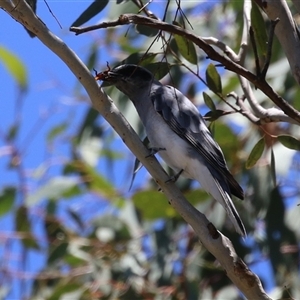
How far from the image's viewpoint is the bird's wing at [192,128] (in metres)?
2.95

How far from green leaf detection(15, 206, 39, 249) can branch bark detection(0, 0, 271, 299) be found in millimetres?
2387

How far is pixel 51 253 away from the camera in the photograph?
418cm

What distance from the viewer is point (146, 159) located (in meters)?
2.13

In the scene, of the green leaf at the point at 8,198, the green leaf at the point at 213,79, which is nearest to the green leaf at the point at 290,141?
the green leaf at the point at 213,79

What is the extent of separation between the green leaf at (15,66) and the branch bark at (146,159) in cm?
273

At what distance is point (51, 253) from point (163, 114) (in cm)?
140

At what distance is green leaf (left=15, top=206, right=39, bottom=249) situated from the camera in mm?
4402

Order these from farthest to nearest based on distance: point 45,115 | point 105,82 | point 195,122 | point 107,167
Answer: point 107,167
point 45,115
point 195,122
point 105,82

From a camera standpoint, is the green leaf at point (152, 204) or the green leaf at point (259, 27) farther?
the green leaf at point (152, 204)

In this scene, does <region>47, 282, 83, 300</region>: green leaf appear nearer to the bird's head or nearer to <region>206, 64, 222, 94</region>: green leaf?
the bird's head

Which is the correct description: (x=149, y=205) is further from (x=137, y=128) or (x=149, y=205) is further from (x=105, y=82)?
(x=105, y=82)

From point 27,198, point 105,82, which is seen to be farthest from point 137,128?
point 27,198

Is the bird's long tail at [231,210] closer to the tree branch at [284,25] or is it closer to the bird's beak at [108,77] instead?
the bird's beak at [108,77]

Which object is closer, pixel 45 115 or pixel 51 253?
pixel 51 253
